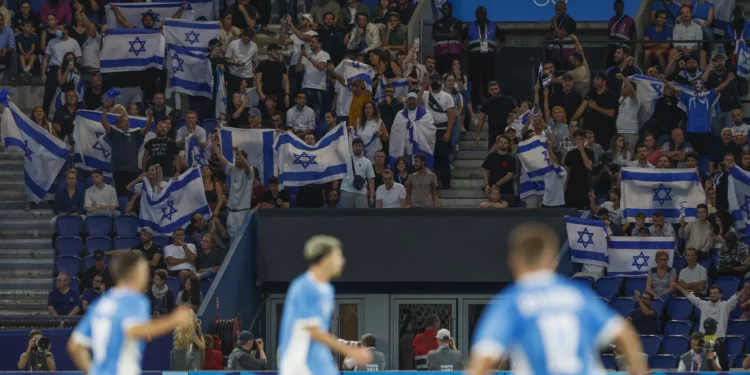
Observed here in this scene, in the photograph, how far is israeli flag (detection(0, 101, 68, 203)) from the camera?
85.0 feet

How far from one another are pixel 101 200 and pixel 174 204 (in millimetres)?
1258

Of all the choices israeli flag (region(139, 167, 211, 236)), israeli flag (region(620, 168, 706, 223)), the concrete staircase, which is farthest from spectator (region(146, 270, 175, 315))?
israeli flag (region(620, 168, 706, 223))

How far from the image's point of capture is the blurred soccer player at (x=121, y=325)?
10047 mm

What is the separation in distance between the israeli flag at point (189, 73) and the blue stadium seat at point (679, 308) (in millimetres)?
9451

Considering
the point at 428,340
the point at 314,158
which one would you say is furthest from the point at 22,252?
the point at 428,340

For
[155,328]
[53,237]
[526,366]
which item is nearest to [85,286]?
[53,237]

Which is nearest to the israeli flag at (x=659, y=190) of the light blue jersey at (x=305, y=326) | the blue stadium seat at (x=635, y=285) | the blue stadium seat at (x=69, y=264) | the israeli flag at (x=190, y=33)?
the blue stadium seat at (x=635, y=285)

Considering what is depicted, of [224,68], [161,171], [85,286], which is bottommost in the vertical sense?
[85,286]

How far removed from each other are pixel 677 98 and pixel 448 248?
4.46 meters

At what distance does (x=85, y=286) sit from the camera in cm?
2339

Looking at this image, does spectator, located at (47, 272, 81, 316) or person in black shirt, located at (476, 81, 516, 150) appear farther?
person in black shirt, located at (476, 81, 516, 150)

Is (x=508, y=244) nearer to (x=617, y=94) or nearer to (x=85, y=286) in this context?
(x=617, y=94)

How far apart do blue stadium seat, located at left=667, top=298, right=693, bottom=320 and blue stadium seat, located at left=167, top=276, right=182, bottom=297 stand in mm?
7205

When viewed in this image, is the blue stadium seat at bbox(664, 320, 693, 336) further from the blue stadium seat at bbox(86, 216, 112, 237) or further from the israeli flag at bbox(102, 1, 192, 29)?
the israeli flag at bbox(102, 1, 192, 29)
